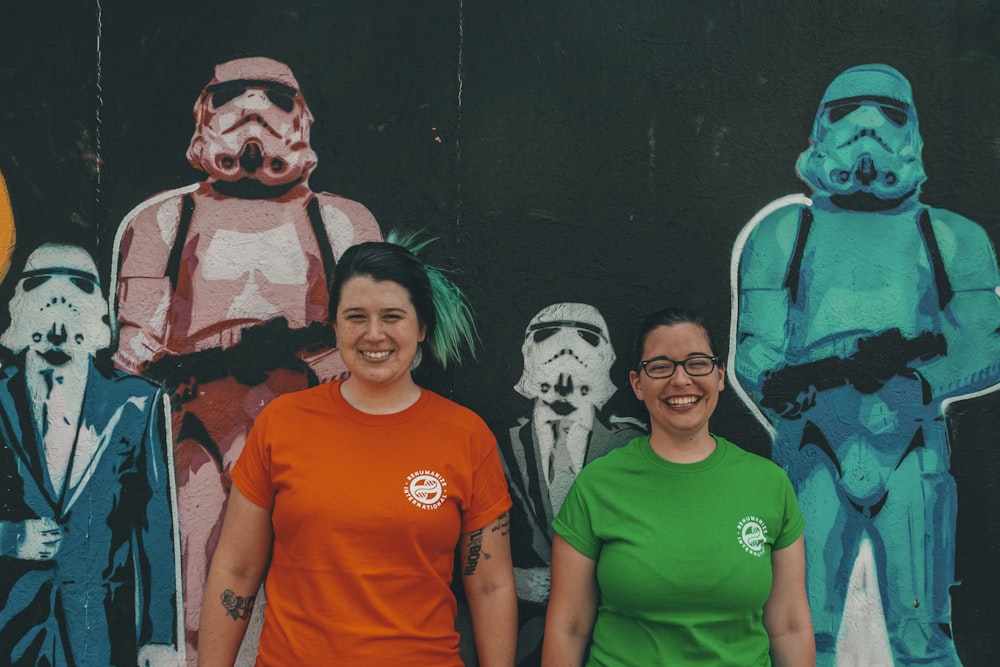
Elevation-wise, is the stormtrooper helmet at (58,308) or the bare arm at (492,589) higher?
the stormtrooper helmet at (58,308)

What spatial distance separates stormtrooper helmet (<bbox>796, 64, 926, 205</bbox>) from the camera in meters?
2.84

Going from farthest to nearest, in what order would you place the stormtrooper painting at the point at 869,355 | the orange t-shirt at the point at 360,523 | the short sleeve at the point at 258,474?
the stormtrooper painting at the point at 869,355 < the short sleeve at the point at 258,474 < the orange t-shirt at the point at 360,523

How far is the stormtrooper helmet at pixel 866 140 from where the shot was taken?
2844 mm

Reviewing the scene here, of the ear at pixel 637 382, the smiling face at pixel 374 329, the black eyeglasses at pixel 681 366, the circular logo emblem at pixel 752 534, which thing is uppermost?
the smiling face at pixel 374 329

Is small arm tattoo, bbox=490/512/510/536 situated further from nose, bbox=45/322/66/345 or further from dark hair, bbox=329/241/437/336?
nose, bbox=45/322/66/345

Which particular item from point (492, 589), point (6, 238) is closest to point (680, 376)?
point (492, 589)

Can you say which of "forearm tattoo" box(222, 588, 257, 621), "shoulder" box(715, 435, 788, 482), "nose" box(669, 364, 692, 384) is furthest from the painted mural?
"shoulder" box(715, 435, 788, 482)

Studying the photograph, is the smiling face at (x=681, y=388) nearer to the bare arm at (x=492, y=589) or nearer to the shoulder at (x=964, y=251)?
the bare arm at (x=492, y=589)

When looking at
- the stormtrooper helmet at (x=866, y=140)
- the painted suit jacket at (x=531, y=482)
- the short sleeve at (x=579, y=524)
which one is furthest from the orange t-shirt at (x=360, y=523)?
the stormtrooper helmet at (x=866, y=140)

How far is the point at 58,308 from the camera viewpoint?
286cm

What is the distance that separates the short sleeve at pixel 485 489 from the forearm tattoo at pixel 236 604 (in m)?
0.77

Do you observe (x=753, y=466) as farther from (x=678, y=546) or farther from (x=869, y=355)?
(x=869, y=355)

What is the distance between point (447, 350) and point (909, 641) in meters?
2.19

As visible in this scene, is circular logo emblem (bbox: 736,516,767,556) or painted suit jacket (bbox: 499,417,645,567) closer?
circular logo emblem (bbox: 736,516,767,556)
